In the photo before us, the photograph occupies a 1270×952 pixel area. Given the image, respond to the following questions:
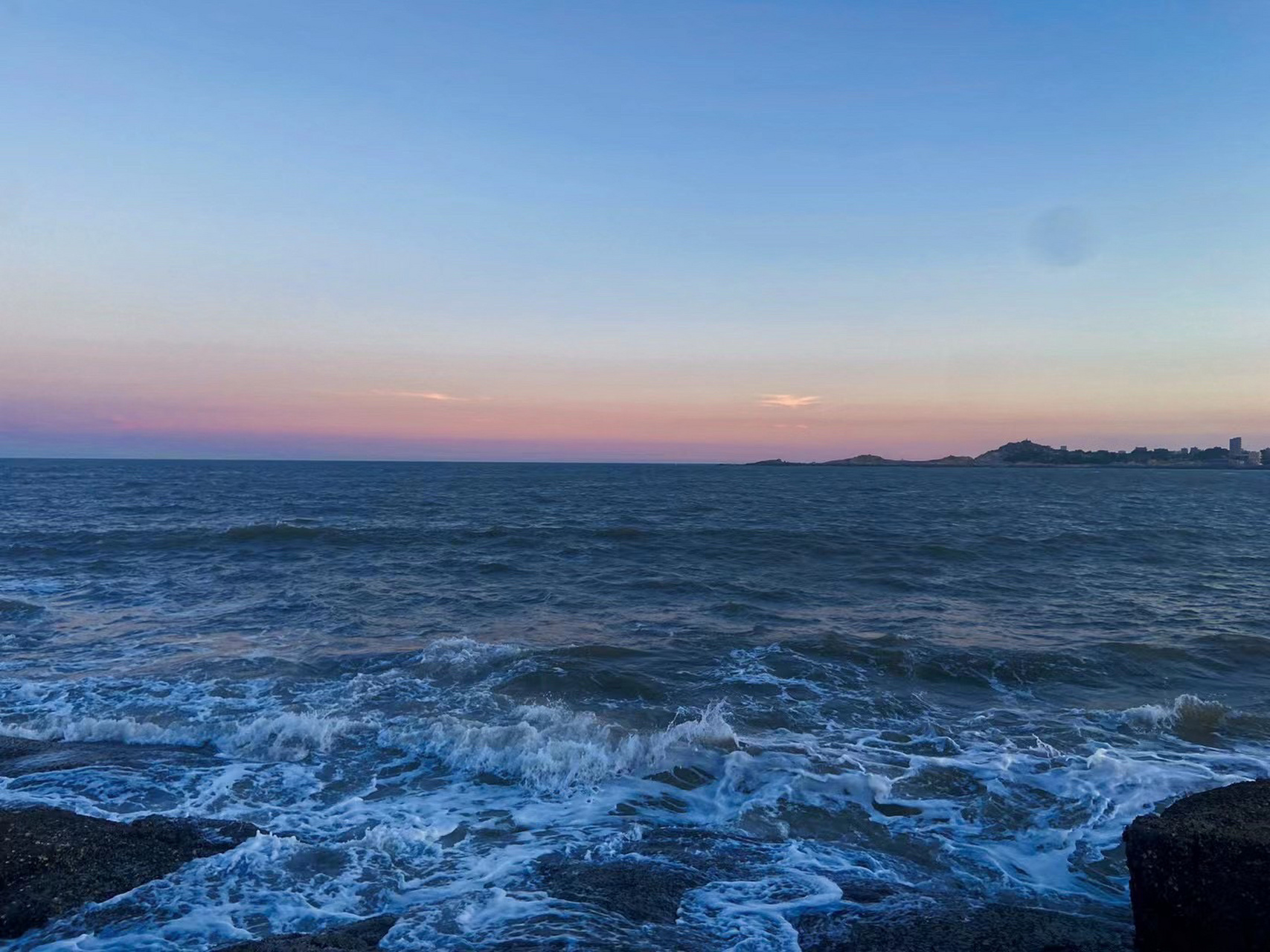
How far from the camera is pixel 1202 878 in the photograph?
177 inches

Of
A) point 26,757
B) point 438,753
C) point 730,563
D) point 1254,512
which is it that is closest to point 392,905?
point 438,753

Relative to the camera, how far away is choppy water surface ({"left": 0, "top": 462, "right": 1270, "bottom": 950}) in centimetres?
595

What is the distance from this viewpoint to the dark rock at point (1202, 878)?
4.33 m

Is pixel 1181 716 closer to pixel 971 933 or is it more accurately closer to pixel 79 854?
pixel 971 933

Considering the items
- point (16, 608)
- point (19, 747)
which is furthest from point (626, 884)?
point (16, 608)

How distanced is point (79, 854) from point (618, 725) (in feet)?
19.0

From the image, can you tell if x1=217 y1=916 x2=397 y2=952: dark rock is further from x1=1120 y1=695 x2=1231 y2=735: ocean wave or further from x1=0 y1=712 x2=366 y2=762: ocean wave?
x1=1120 y1=695 x2=1231 y2=735: ocean wave

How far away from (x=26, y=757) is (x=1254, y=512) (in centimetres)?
6081

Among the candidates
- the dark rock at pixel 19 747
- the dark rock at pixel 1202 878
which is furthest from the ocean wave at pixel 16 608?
the dark rock at pixel 1202 878

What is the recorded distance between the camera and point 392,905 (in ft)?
18.7

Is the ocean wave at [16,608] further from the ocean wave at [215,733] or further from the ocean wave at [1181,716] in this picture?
the ocean wave at [1181,716]

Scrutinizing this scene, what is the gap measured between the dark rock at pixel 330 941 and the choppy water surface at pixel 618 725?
19cm

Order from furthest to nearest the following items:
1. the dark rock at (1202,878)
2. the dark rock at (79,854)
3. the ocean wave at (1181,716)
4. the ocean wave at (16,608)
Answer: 1. the ocean wave at (16,608)
2. the ocean wave at (1181,716)
3. the dark rock at (79,854)
4. the dark rock at (1202,878)

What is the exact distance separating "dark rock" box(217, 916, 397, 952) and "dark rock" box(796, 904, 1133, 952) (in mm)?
2931
